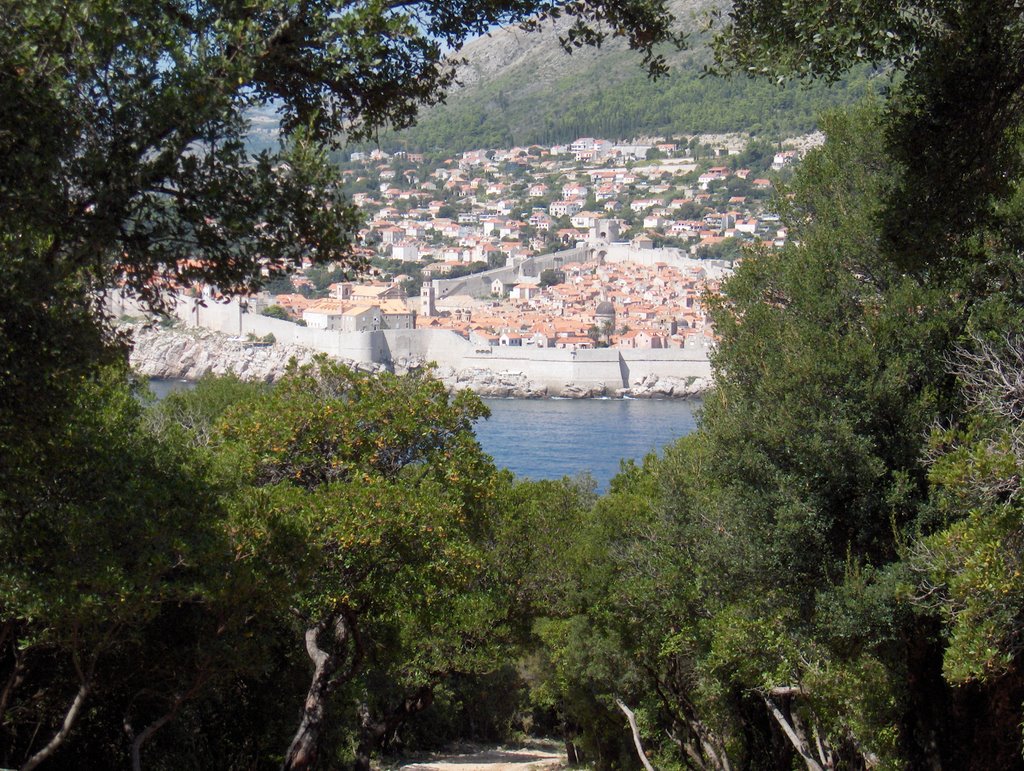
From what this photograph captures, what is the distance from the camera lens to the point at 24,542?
3.89 meters

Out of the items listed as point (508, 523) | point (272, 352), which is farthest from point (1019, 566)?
point (272, 352)

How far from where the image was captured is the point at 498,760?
12.4 meters

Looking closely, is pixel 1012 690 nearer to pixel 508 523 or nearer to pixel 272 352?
pixel 508 523

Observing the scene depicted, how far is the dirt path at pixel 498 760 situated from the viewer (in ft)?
36.0

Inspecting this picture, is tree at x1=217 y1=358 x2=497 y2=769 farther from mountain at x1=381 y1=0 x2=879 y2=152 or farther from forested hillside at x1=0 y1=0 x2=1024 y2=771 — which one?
mountain at x1=381 y1=0 x2=879 y2=152

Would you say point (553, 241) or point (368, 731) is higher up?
point (553, 241)

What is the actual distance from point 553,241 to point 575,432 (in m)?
69.5

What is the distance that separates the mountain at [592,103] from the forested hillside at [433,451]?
9947 centimetres

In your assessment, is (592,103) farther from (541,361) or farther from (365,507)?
(365,507)

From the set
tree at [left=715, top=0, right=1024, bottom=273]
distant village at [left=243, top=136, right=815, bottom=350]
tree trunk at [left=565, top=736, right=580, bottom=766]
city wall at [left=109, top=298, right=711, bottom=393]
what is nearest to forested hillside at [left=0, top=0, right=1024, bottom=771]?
tree at [left=715, top=0, right=1024, bottom=273]

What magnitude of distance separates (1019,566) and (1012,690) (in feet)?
3.62

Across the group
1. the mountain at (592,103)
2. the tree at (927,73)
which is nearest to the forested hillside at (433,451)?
the tree at (927,73)

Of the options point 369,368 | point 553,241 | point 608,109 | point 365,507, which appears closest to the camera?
point 365,507

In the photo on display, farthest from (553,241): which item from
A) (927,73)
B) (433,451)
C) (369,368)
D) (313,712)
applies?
(927,73)
